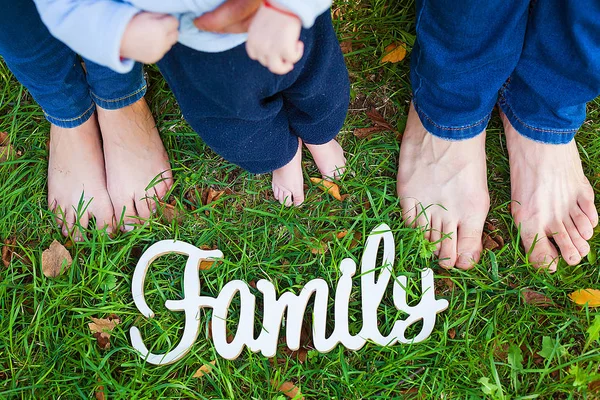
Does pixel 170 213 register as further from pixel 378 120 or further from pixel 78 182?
pixel 378 120

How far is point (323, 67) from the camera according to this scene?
3.52ft

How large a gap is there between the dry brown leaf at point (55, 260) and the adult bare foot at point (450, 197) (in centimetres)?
108

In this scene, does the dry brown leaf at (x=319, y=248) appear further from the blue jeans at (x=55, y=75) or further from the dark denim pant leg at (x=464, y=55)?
the blue jeans at (x=55, y=75)

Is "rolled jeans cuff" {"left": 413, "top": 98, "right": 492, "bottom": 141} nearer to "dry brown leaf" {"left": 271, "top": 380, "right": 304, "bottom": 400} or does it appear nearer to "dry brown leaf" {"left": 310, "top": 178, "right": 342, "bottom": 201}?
"dry brown leaf" {"left": 310, "top": 178, "right": 342, "bottom": 201}

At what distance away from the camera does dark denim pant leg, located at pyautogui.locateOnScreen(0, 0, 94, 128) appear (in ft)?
3.84

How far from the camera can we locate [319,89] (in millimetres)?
1123

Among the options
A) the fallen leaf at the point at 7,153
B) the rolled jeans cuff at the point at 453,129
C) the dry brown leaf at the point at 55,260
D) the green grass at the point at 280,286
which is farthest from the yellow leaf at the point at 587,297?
the fallen leaf at the point at 7,153

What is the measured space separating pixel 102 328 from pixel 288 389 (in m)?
0.59

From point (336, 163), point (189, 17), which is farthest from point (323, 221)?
point (189, 17)

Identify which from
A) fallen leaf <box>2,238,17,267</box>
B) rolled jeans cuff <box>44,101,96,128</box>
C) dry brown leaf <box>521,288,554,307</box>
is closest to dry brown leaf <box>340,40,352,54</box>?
rolled jeans cuff <box>44,101,96,128</box>

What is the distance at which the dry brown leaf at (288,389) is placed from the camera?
1501 mm

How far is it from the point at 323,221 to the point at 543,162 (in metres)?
0.70

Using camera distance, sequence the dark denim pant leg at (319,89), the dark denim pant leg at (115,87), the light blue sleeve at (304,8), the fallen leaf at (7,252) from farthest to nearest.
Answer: the fallen leaf at (7,252), the dark denim pant leg at (115,87), the dark denim pant leg at (319,89), the light blue sleeve at (304,8)

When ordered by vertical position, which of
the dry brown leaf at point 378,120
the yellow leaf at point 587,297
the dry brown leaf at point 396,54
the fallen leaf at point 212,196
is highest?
the dry brown leaf at point 396,54
